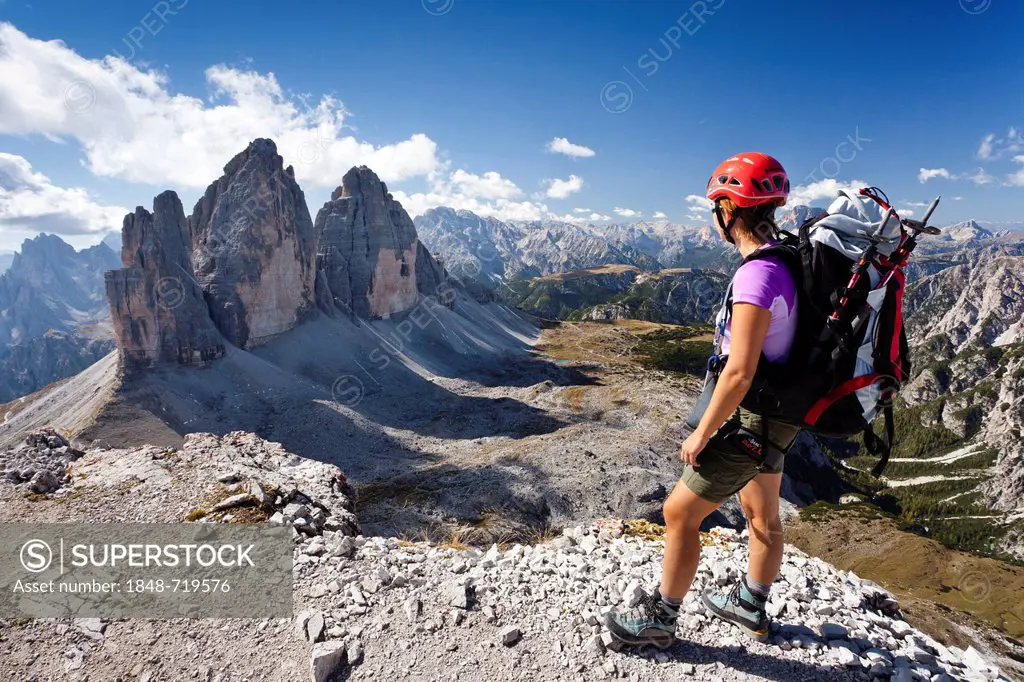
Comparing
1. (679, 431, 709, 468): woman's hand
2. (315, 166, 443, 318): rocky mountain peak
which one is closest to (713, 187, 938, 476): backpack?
(679, 431, 709, 468): woman's hand

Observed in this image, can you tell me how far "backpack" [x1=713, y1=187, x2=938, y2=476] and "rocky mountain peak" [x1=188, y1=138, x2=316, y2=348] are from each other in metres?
54.5

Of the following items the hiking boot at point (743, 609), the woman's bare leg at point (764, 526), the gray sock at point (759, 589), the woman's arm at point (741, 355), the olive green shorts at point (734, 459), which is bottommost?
the hiking boot at point (743, 609)

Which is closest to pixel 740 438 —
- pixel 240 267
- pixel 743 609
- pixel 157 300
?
pixel 743 609

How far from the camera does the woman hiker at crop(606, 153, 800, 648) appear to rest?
11.5 feet

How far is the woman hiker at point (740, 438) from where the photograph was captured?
3.50 m

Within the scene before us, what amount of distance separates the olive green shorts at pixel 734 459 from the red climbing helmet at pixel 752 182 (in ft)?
6.04

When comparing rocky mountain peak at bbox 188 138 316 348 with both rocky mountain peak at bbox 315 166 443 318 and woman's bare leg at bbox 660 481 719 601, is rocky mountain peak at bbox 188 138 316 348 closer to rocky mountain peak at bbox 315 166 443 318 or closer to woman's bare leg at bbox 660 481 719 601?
rocky mountain peak at bbox 315 166 443 318

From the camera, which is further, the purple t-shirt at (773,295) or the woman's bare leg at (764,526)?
the woman's bare leg at (764,526)

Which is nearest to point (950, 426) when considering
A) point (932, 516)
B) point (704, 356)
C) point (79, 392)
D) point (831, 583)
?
point (932, 516)

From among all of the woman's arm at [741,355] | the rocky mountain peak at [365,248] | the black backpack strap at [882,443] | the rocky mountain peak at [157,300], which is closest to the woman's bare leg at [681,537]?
the woman's arm at [741,355]

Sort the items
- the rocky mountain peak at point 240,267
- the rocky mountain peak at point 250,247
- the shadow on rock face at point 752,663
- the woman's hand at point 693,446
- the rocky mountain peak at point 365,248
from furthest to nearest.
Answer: the rocky mountain peak at point 365,248 → the rocky mountain peak at point 250,247 → the rocky mountain peak at point 240,267 → the shadow on rock face at point 752,663 → the woman's hand at point 693,446

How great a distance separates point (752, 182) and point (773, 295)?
1.17m

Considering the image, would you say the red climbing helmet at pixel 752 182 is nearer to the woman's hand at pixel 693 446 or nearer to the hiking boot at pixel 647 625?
the woman's hand at pixel 693 446

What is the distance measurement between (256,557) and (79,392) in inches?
1926
